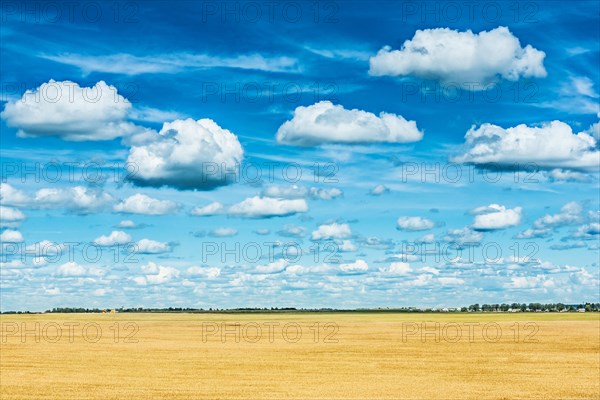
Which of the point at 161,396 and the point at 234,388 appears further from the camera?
the point at 234,388

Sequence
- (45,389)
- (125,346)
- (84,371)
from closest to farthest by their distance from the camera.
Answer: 1. (45,389)
2. (84,371)
3. (125,346)

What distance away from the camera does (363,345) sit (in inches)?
2977

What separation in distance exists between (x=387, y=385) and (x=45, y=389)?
738 inches

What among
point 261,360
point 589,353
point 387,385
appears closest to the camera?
point 387,385

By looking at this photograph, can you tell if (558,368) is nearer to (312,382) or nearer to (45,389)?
(312,382)

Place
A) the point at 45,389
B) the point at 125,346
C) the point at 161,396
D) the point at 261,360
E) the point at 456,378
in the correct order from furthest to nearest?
the point at 125,346 < the point at 261,360 < the point at 456,378 < the point at 45,389 < the point at 161,396

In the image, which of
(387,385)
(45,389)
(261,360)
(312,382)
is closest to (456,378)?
(387,385)

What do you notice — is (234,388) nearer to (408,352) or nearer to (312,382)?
(312,382)

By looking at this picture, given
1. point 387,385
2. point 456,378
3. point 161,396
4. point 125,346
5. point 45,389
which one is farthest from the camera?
point 125,346

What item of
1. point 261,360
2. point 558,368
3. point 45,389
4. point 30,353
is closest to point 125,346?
point 30,353

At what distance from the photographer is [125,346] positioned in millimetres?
75375

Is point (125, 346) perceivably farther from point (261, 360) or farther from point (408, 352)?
point (408, 352)

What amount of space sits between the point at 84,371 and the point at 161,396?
14824mm

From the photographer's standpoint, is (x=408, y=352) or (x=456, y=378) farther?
(x=408, y=352)
